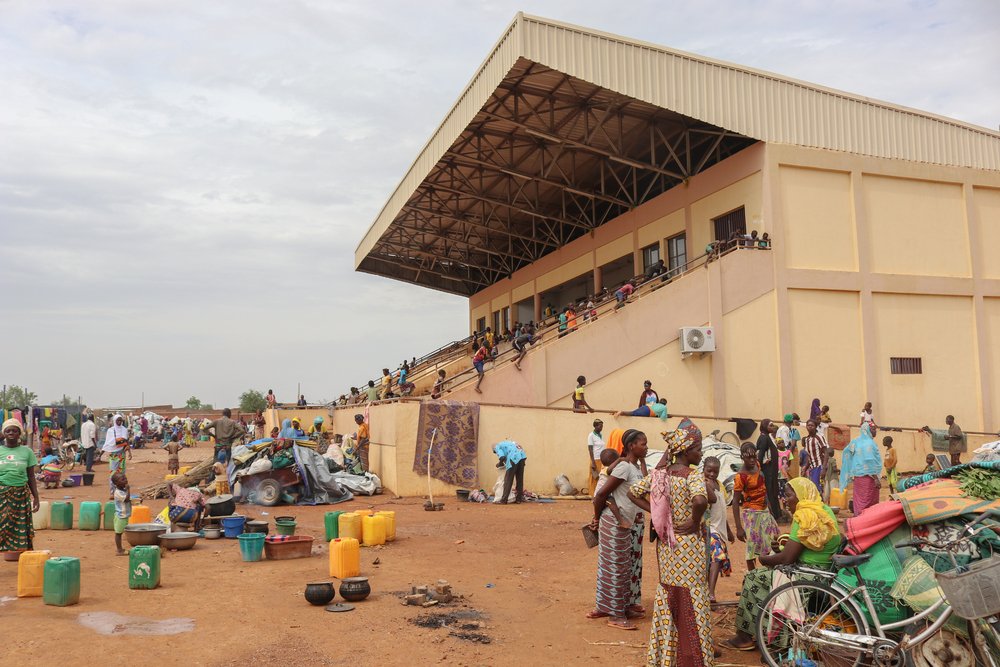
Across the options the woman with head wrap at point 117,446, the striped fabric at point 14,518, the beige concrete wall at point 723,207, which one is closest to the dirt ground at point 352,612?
the striped fabric at point 14,518

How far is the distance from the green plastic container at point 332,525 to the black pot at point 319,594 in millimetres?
3938

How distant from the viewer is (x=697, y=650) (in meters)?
5.50

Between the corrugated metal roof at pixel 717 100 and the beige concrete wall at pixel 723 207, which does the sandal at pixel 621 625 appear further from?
the beige concrete wall at pixel 723 207

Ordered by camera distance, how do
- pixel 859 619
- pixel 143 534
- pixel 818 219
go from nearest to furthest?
pixel 859 619 < pixel 143 534 < pixel 818 219

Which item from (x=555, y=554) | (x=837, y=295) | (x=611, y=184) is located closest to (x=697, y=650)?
(x=555, y=554)

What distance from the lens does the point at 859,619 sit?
5266 millimetres

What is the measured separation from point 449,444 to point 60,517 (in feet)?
25.1

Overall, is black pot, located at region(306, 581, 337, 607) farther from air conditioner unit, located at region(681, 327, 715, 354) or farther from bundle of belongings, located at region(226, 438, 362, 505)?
air conditioner unit, located at region(681, 327, 715, 354)

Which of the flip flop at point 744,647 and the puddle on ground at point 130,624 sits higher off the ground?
the puddle on ground at point 130,624

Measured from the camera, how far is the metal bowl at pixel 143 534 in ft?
34.9

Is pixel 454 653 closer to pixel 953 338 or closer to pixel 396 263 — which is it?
pixel 953 338

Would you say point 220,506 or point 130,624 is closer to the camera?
point 130,624

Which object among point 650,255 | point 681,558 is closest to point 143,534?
point 681,558

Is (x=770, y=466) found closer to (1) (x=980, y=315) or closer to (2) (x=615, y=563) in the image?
(2) (x=615, y=563)
